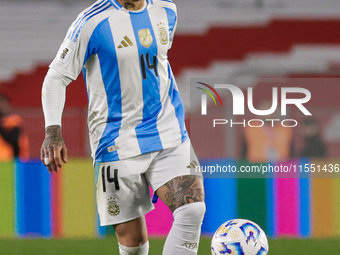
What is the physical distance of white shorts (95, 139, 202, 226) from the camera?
12.0ft

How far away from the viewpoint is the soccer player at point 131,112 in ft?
11.7

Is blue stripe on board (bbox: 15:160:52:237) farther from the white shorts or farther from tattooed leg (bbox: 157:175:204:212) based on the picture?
tattooed leg (bbox: 157:175:204:212)

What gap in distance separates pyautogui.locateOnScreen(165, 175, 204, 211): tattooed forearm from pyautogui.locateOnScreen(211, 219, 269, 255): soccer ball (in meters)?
0.70

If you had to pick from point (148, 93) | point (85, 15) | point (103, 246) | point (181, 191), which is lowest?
point (103, 246)

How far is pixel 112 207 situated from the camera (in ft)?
12.4

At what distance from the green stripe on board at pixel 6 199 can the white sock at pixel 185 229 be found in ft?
11.2

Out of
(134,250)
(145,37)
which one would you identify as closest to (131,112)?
(145,37)

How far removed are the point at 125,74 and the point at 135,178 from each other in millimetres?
534

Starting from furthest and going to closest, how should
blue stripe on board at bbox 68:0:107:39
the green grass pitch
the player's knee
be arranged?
1. the green grass pitch
2. blue stripe on board at bbox 68:0:107:39
3. the player's knee

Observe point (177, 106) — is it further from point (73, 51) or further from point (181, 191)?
point (73, 51)

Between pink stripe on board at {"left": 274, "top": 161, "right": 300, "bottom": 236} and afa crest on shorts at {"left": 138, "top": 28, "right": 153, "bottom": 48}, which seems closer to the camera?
afa crest on shorts at {"left": 138, "top": 28, "right": 153, "bottom": 48}

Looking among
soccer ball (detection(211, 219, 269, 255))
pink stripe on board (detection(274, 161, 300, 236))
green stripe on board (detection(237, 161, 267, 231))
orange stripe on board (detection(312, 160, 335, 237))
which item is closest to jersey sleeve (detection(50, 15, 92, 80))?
soccer ball (detection(211, 219, 269, 255))

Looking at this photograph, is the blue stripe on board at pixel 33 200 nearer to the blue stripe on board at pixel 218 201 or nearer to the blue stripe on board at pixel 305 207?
the blue stripe on board at pixel 218 201

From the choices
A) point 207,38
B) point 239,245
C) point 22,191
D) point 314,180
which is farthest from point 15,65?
point 239,245
